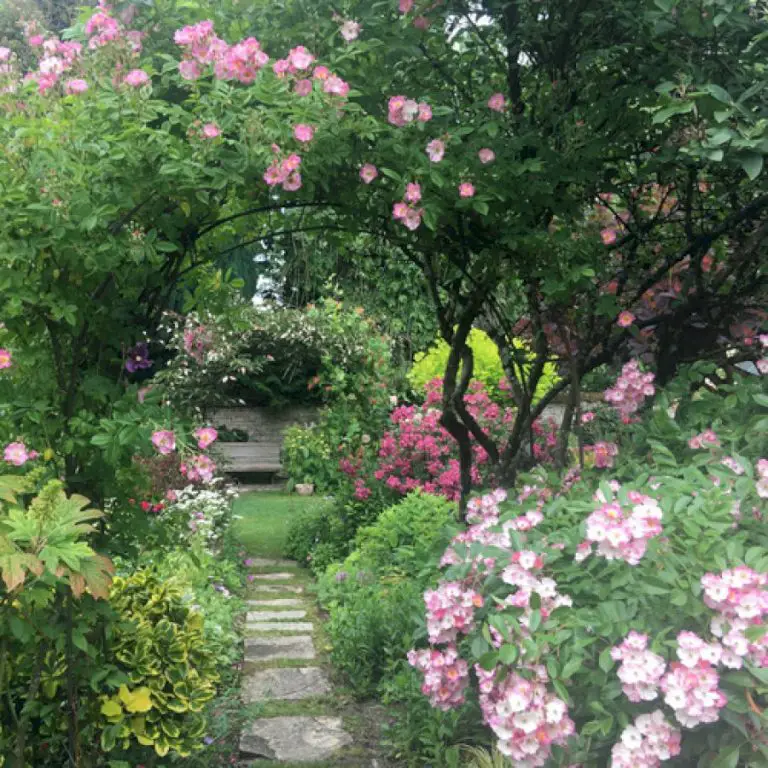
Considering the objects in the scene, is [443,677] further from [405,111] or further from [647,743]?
[405,111]

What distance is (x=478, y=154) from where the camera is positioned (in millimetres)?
2646

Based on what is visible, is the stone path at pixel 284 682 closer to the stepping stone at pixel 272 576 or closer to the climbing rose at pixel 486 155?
the stepping stone at pixel 272 576

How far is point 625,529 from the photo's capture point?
6.40 feet

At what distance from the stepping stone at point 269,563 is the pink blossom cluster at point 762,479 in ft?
12.7

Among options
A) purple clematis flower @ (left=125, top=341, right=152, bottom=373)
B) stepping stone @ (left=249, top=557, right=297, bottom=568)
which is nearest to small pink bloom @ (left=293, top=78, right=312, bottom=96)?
purple clematis flower @ (left=125, top=341, right=152, bottom=373)

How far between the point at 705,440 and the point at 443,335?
3.83 feet

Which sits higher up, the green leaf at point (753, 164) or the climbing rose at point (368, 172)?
the climbing rose at point (368, 172)

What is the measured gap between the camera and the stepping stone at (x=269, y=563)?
18.7ft

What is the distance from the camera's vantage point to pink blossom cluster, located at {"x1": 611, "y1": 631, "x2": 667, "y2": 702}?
1.82m

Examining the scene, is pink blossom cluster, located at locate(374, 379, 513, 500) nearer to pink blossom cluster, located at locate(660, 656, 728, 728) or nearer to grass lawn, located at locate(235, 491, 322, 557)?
grass lawn, located at locate(235, 491, 322, 557)

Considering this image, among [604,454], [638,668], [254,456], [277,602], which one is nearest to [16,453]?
[638,668]

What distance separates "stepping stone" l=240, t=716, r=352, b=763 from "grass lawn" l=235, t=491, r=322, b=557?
2.68 meters

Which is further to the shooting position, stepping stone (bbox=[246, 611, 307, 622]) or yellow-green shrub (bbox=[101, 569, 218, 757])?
stepping stone (bbox=[246, 611, 307, 622])

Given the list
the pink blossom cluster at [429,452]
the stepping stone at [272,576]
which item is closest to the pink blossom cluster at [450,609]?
the stepping stone at [272,576]
